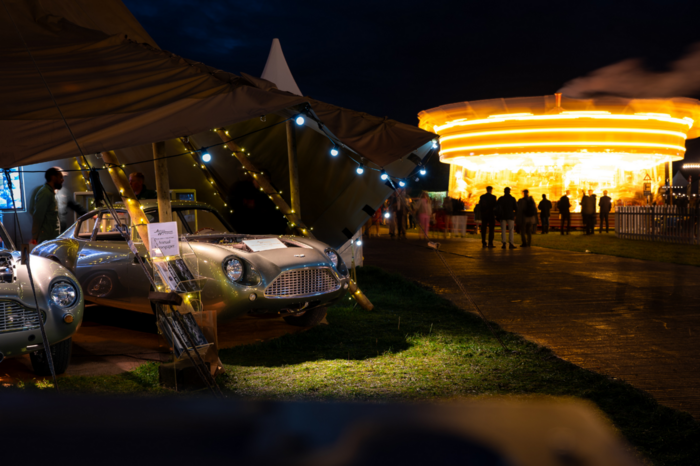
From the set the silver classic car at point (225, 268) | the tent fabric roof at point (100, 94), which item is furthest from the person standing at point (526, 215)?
the tent fabric roof at point (100, 94)

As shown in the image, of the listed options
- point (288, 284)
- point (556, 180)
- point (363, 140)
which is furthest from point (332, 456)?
point (556, 180)

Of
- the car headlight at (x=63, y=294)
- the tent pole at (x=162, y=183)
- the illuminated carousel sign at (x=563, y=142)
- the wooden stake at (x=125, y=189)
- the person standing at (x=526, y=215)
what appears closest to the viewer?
the car headlight at (x=63, y=294)

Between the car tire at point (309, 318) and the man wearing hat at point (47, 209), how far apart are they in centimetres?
369

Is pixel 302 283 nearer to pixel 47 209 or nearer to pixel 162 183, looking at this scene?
pixel 162 183

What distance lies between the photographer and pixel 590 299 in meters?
8.67

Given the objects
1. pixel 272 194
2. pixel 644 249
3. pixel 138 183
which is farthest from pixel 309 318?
pixel 644 249

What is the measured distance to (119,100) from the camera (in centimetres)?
515

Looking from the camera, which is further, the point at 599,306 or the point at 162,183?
the point at 599,306

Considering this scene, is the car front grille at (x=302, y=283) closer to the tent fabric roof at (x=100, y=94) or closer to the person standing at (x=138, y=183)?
the tent fabric roof at (x=100, y=94)

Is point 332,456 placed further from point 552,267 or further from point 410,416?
point 552,267

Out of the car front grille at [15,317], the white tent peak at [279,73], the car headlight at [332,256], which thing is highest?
the white tent peak at [279,73]

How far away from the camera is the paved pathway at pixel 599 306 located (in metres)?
5.06

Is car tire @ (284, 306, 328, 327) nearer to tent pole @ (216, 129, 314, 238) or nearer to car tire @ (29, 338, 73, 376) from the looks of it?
tent pole @ (216, 129, 314, 238)

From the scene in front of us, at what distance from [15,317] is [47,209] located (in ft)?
12.6
